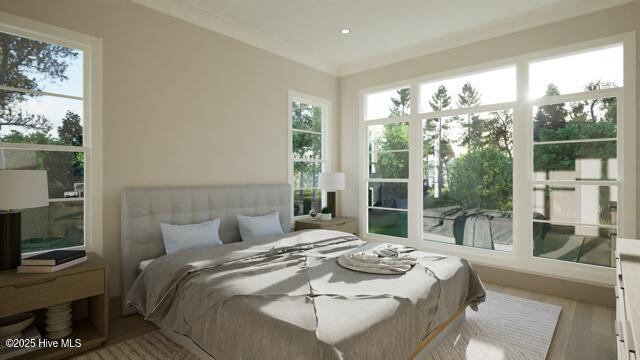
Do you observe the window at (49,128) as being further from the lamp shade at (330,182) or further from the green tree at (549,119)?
the green tree at (549,119)

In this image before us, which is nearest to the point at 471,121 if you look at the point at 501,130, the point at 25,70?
the point at 501,130

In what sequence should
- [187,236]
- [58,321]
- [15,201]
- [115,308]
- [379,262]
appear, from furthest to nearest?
1. [187,236]
2. [115,308]
3. [379,262]
4. [58,321]
5. [15,201]

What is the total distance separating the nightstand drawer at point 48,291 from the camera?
2.01 meters

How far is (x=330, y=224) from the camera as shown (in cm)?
448

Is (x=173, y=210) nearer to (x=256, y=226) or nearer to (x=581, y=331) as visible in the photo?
(x=256, y=226)

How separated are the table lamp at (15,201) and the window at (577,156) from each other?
4.55 m

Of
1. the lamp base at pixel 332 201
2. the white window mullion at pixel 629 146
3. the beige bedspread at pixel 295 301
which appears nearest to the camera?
the beige bedspread at pixel 295 301

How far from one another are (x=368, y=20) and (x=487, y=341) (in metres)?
3.37

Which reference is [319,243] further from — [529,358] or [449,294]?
[529,358]

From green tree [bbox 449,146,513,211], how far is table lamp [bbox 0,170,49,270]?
423cm

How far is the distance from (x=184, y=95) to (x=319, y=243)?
6.86 feet

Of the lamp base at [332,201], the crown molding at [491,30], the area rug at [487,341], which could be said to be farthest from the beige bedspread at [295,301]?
the crown molding at [491,30]

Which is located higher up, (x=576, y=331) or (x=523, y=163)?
(x=523, y=163)

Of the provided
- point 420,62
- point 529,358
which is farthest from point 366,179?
point 529,358
